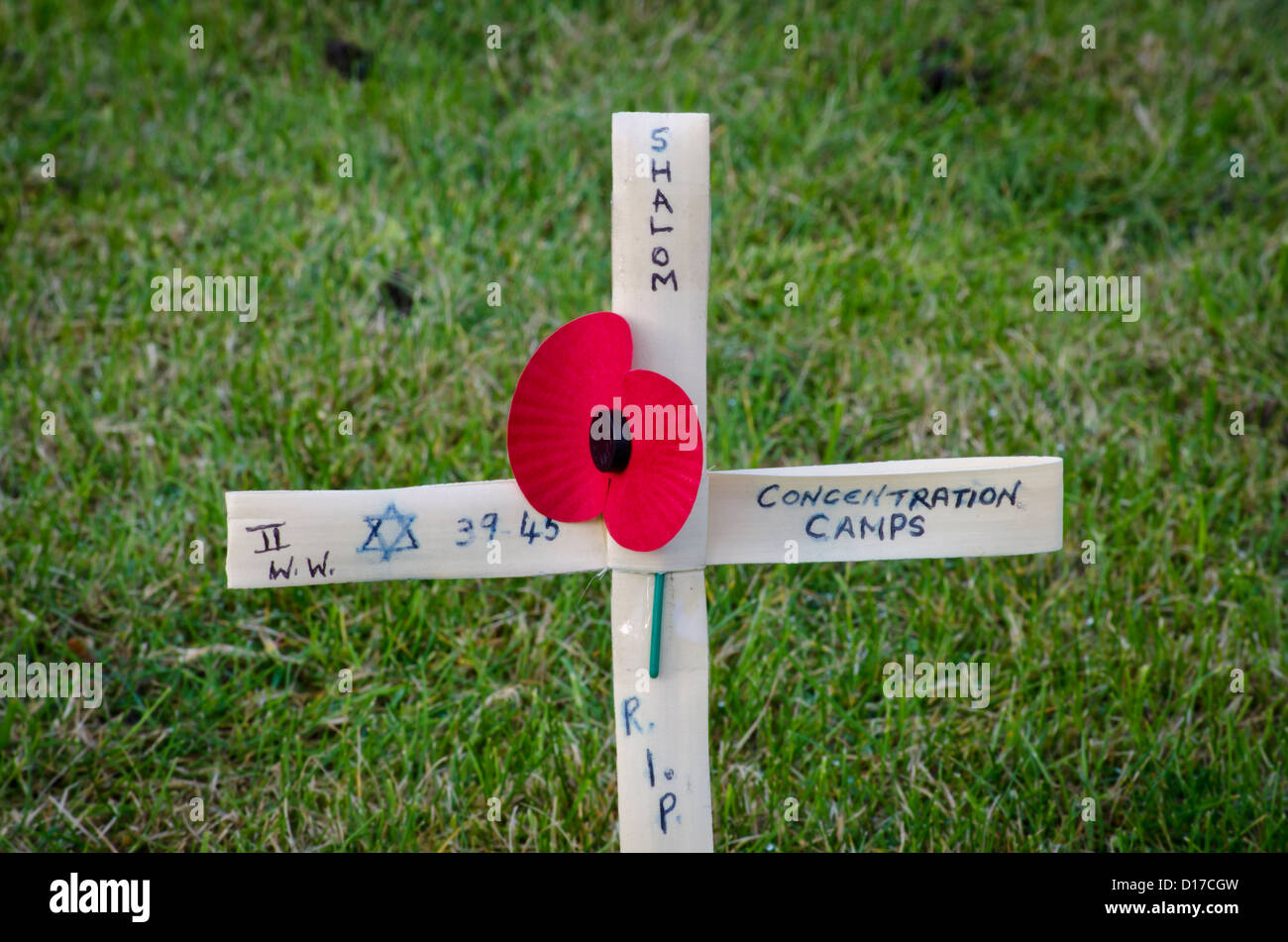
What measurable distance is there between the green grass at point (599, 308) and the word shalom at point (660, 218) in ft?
4.03

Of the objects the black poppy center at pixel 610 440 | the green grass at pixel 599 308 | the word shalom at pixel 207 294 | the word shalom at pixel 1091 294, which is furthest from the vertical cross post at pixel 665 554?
the word shalom at pixel 1091 294

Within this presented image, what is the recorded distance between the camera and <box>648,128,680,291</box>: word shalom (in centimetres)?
181

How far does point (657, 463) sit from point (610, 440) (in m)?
0.08

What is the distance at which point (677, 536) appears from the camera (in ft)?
5.95

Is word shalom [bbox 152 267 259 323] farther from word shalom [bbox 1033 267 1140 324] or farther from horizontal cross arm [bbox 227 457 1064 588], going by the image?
word shalom [bbox 1033 267 1140 324]

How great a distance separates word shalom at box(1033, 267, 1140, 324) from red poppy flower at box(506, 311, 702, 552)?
7.59 ft

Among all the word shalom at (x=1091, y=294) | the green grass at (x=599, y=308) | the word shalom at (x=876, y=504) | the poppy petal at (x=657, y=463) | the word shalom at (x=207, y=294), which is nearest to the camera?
the poppy petal at (x=657, y=463)

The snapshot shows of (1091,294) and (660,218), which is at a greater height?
(1091,294)

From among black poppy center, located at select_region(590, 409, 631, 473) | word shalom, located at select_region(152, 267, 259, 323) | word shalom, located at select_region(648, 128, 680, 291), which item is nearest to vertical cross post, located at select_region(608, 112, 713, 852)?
word shalom, located at select_region(648, 128, 680, 291)

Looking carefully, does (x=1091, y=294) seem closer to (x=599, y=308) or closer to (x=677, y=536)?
(x=599, y=308)

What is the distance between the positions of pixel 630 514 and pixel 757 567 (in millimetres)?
1310

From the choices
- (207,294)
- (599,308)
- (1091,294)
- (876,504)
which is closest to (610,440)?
(876,504)

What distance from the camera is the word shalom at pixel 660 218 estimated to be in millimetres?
1812

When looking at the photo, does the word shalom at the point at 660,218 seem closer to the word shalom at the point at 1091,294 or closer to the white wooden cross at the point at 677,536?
the white wooden cross at the point at 677,536
